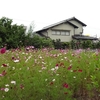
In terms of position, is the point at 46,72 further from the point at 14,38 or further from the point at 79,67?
the point at 14,38

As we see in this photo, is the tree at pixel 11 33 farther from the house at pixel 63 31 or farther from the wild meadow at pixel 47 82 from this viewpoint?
the house at pixel 63 31

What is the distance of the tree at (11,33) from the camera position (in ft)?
47.3

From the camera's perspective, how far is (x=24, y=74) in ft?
8.50

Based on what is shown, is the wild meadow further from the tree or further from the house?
the house

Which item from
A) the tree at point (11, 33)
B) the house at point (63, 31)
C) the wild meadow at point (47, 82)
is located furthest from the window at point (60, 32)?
the wild meadow at point (47, 82)

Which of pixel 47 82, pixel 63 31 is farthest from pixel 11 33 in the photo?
pixel 63 31

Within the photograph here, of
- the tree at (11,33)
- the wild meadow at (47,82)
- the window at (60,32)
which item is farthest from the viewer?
the window at (60,32)

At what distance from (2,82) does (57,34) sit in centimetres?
2576

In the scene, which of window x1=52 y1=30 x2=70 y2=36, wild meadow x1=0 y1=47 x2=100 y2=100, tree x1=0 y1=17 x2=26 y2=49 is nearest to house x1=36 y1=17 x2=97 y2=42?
window x1=52 y1=30 x2=70 y2=36

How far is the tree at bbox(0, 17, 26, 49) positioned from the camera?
14.4m

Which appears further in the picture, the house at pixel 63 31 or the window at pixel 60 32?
the window at pixel 60 32

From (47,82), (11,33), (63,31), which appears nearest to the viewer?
(47,82)

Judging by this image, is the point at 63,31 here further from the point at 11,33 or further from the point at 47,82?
the point at 47,82

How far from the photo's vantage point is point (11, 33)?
1507 centimetres
